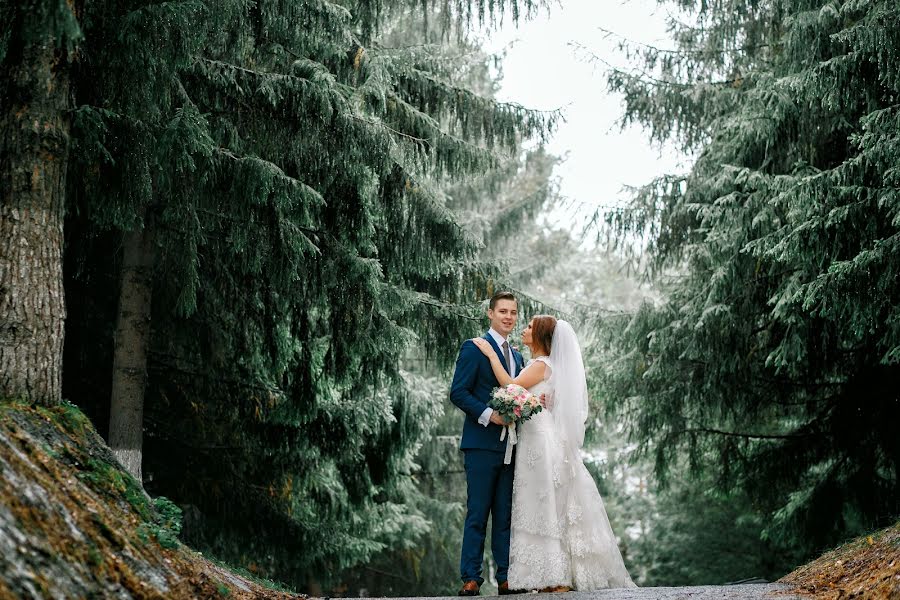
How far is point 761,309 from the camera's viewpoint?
10.9m

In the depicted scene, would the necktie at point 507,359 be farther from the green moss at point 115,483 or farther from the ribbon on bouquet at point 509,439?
the green moss at point 115,483

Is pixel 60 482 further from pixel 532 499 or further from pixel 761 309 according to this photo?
pixel 761 309

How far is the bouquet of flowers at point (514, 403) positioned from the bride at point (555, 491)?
253 mm

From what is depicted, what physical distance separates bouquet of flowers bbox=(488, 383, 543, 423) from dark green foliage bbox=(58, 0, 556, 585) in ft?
6.58

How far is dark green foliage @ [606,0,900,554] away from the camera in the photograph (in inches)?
308

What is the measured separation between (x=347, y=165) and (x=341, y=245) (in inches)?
29.3

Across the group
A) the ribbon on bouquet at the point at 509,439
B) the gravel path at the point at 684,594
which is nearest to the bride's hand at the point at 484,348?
the ribbon on bouquet at the point at 509,439

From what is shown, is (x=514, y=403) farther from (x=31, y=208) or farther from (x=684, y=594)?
(x=31, y=208)

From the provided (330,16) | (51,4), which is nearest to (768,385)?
(330,16)

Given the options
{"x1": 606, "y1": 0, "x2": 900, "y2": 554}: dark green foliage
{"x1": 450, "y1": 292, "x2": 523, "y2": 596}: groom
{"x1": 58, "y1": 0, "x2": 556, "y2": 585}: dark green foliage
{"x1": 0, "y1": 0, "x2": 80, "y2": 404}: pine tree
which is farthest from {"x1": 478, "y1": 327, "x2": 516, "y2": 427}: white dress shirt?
{"x1": 0, "y1": 0, "x2": 80, "y2": 404}: pine tree

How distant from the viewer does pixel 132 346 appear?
27.6ft

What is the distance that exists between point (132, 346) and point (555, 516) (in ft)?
13.4

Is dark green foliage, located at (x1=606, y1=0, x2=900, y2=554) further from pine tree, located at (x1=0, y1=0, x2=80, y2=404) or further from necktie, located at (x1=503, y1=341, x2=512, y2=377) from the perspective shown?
pine tree, located at (x1=0, y1=0, x2=80, y2=404)

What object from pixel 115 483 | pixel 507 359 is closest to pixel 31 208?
pixel 115 483
